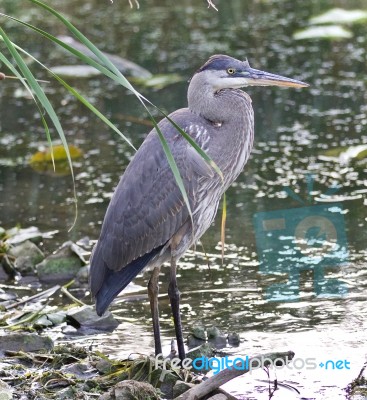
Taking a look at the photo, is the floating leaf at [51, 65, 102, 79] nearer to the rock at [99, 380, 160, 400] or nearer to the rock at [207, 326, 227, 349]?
the rock at [207, 326, 227, 349]

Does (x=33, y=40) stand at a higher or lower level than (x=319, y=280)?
higher

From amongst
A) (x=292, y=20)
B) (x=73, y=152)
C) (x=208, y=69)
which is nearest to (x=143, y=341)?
(x=208, y=69)

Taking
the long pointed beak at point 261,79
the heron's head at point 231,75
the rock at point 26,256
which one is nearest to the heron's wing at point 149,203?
the heron's head at point 231,75

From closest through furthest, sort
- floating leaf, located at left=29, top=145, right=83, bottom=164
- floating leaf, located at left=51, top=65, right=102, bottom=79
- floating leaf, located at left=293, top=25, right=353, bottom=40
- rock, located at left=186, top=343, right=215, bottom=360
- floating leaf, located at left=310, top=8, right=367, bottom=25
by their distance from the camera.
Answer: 1. rock, located at left=186, top=343, right=215, bottom=360
2. floating leaf, located at left=29, top=145, right=83, bottom=164
3. floating leaf, located at left=51, top=65, right=102, bottom=79
4. floating leaf, located at left=293, top=25, right=353, bottom=40
5. floating leaf, located at left=310, top=8, right=367, bottom=25

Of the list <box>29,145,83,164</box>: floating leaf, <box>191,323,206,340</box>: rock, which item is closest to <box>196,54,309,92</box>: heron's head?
<box>191,323,206,340</box>: rock

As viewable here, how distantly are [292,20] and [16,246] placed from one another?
5465 millimetres

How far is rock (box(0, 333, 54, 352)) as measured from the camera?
4520 mm

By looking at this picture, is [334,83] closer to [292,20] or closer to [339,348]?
[292,20]

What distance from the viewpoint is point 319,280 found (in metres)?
5.25

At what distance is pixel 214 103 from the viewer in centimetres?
470

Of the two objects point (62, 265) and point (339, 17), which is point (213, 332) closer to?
point (62, 265)

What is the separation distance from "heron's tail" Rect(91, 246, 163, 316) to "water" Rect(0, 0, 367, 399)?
30 cm

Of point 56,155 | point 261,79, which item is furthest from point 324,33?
point 261,79

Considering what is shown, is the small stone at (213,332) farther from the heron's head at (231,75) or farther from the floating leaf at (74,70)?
the floating leaf at (74,70)
